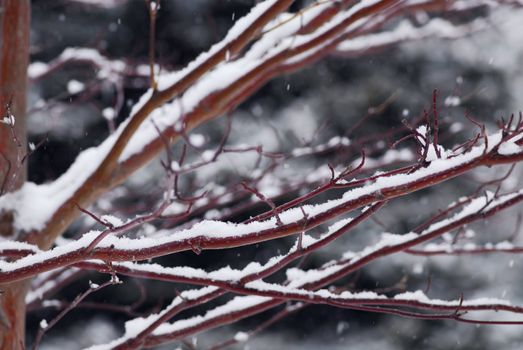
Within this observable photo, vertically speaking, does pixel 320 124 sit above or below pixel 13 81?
above

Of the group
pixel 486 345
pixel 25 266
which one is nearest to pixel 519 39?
pixel 486 345

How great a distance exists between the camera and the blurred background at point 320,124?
638 cm

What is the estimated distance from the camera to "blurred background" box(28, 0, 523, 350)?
6.38 metres

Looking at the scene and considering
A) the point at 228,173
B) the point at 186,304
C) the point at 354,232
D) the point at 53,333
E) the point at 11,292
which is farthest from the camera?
the point at 354,232

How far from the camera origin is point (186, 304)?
193 centimetres

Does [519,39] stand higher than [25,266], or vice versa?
[519,39]

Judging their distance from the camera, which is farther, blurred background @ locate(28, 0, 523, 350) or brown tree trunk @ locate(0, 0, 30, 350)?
blurred background @ locate(28, 0, 523, 350)

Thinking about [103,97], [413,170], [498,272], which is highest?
[103,97]

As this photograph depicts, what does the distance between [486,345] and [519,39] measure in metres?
3.54

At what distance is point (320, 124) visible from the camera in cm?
609

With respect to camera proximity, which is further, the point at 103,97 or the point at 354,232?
the point at 354,232

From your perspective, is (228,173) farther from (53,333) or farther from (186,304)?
(186,304)

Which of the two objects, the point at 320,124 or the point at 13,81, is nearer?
the point at 13,81

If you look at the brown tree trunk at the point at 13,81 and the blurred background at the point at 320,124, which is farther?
the blurred background at the point at 320,124
